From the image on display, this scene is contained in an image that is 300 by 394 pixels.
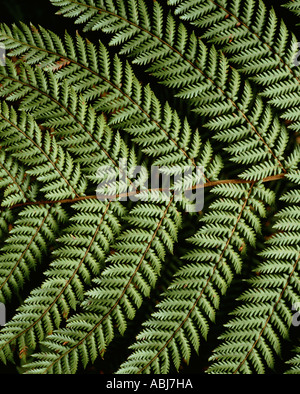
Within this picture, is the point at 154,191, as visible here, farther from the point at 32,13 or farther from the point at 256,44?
the point at 32,13

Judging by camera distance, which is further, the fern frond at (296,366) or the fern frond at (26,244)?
the fern frond at (26,244)

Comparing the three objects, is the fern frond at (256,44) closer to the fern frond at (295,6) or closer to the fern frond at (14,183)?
the fern frond at (295,6)

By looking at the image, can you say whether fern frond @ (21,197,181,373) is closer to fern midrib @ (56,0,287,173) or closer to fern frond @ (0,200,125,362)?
fern frond @ (0,200,125,362)

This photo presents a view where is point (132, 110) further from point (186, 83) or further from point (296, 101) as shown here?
point (296, 101)

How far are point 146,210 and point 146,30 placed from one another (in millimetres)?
743

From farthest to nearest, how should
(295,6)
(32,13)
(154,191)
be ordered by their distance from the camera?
1. (32,13)
2. (154,191)
3. (295,6)

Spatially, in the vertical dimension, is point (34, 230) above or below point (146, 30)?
below

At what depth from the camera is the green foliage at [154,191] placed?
144 cm

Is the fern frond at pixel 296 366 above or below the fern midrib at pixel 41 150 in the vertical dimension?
below

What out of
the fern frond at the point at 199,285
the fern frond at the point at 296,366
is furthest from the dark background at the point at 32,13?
the fern frond at the point at 296,366

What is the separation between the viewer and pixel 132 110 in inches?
59.6

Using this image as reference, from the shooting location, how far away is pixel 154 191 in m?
1.54

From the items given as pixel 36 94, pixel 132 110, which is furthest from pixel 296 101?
pixel 36 94

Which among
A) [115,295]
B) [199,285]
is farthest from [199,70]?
[115,295]
